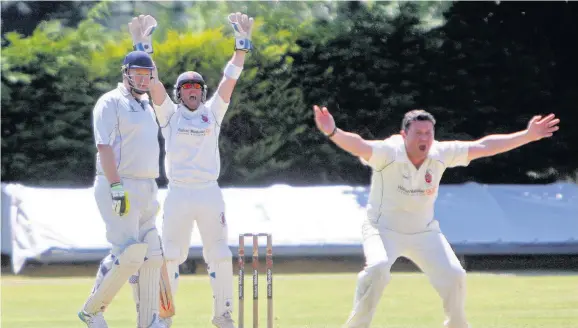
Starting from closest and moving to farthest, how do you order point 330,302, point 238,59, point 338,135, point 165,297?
point 338,135 → point 165,297 → point 238,59 → point 330,302

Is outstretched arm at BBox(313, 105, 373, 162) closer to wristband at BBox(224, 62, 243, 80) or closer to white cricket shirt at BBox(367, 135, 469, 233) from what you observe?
white cricket shirt at BBox(367, 135, 469, 233)

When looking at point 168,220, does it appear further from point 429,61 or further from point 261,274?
point 429,61

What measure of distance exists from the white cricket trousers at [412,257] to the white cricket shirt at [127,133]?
57.0 inches

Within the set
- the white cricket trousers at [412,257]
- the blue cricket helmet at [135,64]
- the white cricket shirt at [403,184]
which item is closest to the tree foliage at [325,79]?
the blue cricket helmet at [135,64]

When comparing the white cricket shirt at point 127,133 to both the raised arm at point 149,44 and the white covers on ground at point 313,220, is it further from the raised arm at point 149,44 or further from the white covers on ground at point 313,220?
the white covers on ground at point 313,220

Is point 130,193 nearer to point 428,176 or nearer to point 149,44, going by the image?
point 149,44

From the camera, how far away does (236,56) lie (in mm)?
8961

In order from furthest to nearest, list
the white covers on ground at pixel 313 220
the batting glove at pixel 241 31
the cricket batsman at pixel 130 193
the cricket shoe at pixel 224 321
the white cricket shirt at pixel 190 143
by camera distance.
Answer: the white covers on ground at pixel 313 220 < the batting glove at pixel 241 31 < the white cricket shirt at pixel 190 143 < the cricket shoe at pixel 224 321 < the cricket batsman at pixel 130 193

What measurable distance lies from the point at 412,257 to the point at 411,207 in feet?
1.00

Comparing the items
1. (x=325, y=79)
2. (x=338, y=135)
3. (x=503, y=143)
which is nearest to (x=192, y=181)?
(x=338, y=135)

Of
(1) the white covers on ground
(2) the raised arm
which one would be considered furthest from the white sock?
(1) the white covers on ground

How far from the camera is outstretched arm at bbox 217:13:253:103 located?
8.80 metres

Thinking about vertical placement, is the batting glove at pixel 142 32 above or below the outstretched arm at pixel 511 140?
above

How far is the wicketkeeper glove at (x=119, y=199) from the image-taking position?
7477 mm
